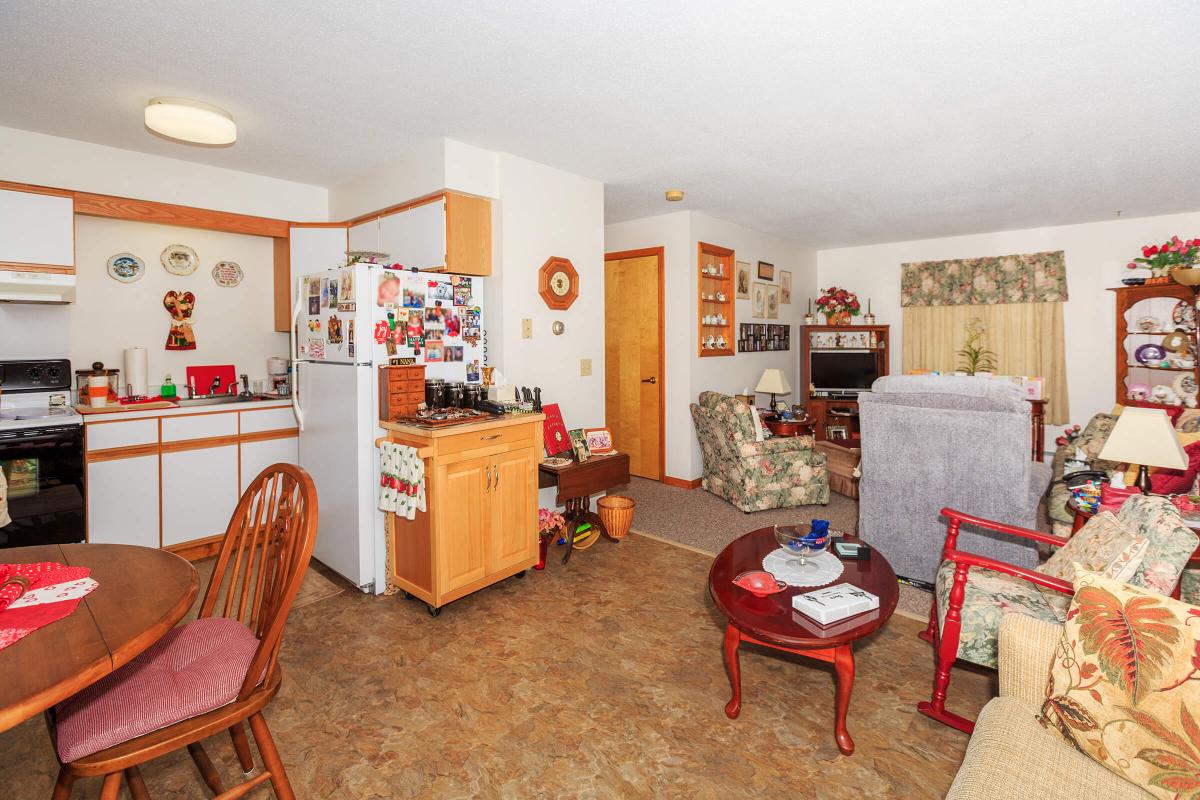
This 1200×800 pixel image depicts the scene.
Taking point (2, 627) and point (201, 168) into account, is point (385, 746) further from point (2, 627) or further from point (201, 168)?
point (201, 168)

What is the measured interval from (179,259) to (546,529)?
3.06 m

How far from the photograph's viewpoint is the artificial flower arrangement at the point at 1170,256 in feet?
16.8

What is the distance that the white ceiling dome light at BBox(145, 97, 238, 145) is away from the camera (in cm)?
271

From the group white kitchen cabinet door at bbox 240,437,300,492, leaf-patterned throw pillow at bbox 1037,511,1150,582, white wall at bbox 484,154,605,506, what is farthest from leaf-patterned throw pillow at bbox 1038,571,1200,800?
white kitchen cabinet door at bbox 240,437,300,492

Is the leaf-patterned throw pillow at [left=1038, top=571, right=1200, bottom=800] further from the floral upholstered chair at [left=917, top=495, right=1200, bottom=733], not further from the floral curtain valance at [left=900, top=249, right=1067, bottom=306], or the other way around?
the floral curtain valance at [left=900, top=249, right=1067, bottom=306]

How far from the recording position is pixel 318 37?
226 cm

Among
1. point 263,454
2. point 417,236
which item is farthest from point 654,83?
point 263,454

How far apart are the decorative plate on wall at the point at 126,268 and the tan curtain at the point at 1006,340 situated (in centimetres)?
723

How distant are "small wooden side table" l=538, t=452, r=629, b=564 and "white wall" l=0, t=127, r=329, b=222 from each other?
2660 millimetres

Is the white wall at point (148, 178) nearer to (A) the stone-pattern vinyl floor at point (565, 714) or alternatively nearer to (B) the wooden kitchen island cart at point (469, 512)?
(B) the wooden kitchen island cart at point (469, 512)

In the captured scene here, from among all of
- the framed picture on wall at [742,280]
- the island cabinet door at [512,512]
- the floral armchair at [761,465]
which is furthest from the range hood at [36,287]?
the framed picture on wall at [742,280]

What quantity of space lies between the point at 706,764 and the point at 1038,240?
650 centimetres

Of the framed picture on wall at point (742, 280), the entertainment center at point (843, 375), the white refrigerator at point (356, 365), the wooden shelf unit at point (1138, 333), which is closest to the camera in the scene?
the white refrigerator at point (356, 365)

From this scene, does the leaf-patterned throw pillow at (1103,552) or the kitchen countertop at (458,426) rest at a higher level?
the kitchen countertop at (458,426)
